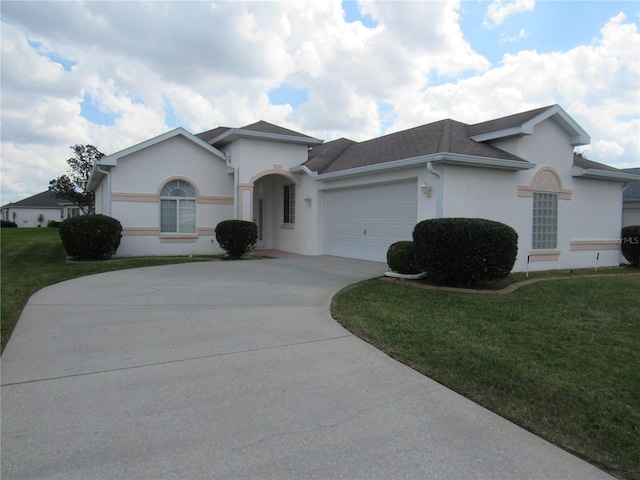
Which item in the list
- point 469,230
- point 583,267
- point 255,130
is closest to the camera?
point 469,230

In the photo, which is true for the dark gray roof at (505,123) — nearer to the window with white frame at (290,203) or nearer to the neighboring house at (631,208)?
the window with white frame at (290,203)

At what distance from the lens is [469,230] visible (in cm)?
897

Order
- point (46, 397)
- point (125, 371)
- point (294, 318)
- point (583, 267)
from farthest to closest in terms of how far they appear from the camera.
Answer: point (583, 267) < point (294, 318) < point (125, 371) < point (46, 397)

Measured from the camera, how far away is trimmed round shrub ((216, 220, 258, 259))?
15148mm

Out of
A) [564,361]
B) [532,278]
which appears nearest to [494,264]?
[532,278]

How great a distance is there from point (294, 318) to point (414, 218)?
6.67m

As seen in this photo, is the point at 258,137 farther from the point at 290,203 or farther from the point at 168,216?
the point at 168,216

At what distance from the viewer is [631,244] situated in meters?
15.2

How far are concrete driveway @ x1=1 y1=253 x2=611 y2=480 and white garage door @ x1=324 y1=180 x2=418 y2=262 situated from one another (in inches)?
268

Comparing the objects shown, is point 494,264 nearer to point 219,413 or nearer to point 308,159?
point 219,413

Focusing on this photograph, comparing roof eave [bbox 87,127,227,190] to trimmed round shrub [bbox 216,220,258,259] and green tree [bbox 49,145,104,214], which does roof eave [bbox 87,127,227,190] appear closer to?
trimmed round shrub [bbox 216,220,258,259]

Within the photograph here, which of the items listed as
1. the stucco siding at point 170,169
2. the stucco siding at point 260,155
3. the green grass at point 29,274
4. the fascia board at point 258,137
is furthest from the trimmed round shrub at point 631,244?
the green grass at point 29,274

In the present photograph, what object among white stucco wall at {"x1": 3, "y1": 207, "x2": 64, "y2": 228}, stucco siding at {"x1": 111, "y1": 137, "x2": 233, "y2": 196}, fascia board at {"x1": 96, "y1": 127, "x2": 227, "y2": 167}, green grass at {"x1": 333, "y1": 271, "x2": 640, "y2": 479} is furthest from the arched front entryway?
white stucco wall at {"x1": 3, "y1": 207, "x2": 64, "y2": 228}

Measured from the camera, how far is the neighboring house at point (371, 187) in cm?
1204
